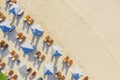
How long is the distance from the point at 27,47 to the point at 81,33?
6376mm

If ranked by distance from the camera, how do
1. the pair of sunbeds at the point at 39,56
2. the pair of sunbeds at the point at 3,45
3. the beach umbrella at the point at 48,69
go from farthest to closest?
1. the pair of sunbeds at the point at 3,45
2. the pair of sunbeds at the point at 39,56
3. the beach umbrella at the point at 48,69

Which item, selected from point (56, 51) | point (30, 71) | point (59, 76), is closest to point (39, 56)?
point (30, 71)

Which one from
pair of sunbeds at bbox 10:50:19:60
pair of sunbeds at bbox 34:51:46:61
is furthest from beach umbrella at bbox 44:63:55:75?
pair of sunbeds at bbox 10:50:19:60

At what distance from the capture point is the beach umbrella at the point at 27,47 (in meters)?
44.3

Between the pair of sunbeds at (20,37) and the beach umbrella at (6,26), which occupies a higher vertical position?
the beach umbrella at (6,26)

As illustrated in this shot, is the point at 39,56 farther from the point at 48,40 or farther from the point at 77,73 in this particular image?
the point at 77,73

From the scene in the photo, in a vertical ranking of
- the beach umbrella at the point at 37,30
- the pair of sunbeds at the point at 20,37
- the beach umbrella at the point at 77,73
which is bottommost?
the beach umbrella at the point at 77,73

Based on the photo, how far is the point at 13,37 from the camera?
149ft

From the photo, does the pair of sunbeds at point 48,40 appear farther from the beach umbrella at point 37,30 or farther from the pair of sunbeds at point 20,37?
the pair of sunbeds at point 20,37

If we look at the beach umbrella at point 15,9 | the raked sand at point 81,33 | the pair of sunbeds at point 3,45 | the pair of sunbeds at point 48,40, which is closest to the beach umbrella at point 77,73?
the raked sand at point 81,33

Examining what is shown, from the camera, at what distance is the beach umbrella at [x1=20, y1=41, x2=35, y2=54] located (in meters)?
44.3

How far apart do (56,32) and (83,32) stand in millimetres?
3113

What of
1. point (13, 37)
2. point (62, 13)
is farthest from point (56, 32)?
point (13, 37)

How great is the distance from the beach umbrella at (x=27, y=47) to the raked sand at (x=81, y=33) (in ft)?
2.50
